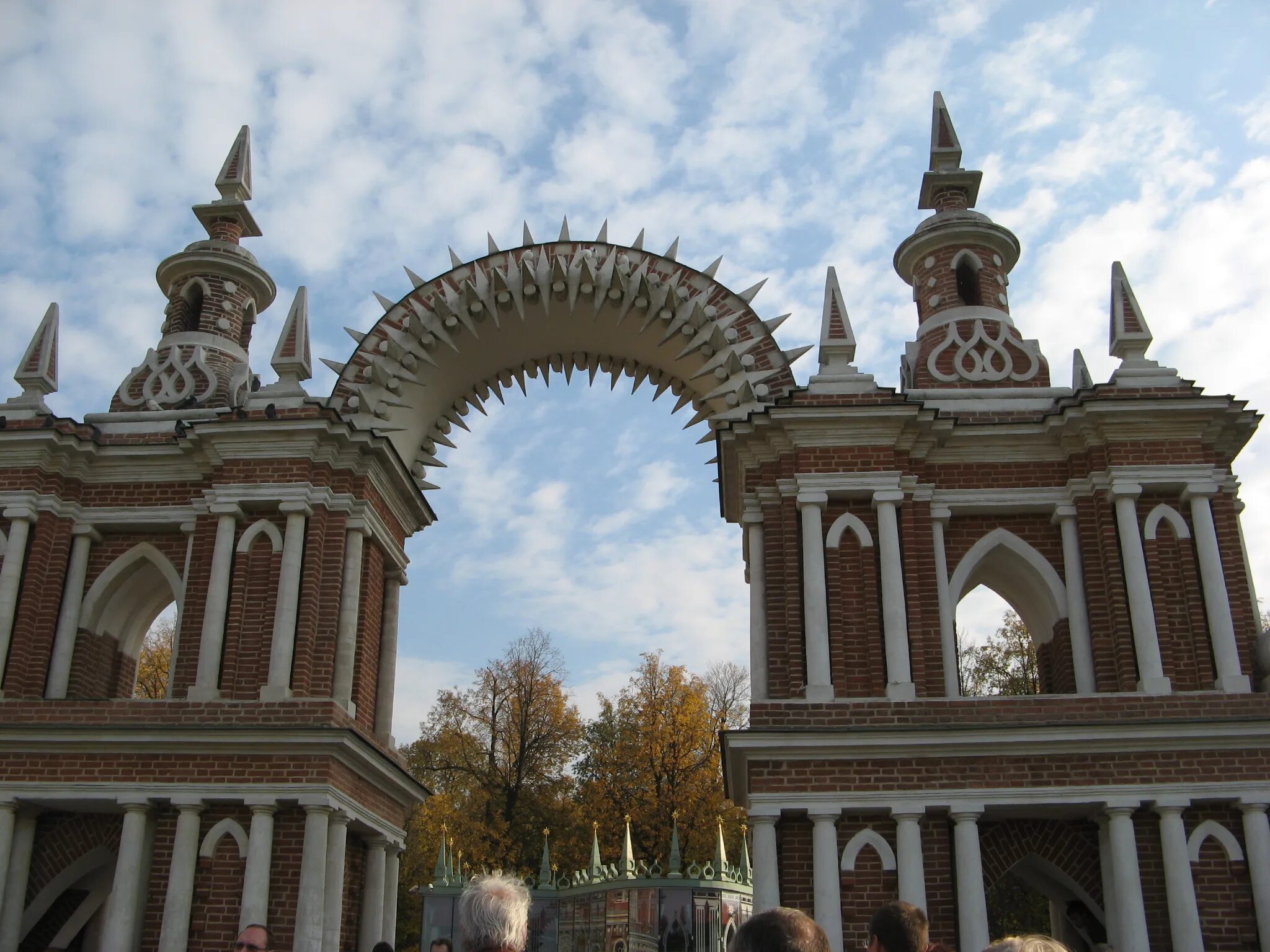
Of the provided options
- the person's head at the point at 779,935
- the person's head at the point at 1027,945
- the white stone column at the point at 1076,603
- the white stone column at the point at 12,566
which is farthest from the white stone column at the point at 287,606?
the person's head at the point at 1027,945

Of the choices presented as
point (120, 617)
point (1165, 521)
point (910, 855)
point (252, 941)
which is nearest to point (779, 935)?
point (252, 941)

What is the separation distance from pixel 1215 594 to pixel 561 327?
10.0 m

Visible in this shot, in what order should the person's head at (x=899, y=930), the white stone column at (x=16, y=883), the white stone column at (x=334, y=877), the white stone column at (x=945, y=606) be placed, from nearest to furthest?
the person's head at (x=899, y=930), the white stone column at (x=16, y=883), the white stone column at (x=334, y=877), the white stone column at (x=945, y=606)

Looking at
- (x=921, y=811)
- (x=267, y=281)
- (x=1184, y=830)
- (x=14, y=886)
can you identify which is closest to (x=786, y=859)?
(x=921, y=811)

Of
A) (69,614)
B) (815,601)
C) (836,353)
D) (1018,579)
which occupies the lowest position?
(815,601)

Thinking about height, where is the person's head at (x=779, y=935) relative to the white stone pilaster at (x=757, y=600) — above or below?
below

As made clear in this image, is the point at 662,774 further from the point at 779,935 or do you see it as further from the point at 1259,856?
the point at 779,935

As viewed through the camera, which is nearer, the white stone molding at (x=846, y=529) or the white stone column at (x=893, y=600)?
the white stone column at (x=893, y=600)

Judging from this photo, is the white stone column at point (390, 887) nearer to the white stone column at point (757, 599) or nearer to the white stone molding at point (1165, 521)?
the white stone column at point (757, 599)

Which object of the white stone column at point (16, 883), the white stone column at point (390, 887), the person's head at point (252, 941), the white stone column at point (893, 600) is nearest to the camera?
the person's head at point (252, 941)

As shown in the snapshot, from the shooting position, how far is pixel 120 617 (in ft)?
60.3

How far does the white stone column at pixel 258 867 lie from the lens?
1433cm

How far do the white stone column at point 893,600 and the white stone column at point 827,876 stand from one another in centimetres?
176

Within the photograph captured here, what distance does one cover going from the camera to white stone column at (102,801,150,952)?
46.9ft
